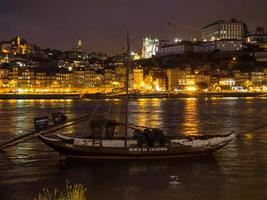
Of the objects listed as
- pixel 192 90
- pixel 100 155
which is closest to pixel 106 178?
pixel 100 155

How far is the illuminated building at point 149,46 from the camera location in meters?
182

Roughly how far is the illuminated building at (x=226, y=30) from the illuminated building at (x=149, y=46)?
20.6 metres

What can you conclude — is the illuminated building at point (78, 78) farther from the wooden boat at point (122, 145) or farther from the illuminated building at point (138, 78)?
the wooden boat at point (122, 145)

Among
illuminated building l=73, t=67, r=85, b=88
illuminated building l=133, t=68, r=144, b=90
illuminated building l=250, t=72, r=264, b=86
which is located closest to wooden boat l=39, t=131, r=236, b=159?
illuminated building l=73, t=67, r=85, b=88

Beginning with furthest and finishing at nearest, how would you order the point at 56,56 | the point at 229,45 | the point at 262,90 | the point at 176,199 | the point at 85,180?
1. the point at 56,56
2. the point at 229,45
3. the point at 262,90
4. the point at 85,180
5. the point at 176,199

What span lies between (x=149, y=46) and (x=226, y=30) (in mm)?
31745

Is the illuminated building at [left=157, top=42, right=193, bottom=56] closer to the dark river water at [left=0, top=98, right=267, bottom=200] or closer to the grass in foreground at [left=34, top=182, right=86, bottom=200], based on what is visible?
the dark river water at [left=0, top=98, right=267, bottom=200]

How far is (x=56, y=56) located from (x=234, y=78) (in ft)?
267

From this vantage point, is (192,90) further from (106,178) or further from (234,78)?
(106,178)

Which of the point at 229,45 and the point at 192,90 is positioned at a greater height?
the point at 229,45

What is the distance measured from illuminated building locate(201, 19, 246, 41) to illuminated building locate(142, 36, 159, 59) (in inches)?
813

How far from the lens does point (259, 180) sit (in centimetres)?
1620

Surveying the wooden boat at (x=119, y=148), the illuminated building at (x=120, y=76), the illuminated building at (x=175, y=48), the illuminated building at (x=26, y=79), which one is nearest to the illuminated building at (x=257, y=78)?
the illuminated building at (x=175, y=48)

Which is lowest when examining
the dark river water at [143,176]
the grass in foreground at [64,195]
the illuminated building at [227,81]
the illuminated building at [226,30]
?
the dark river water at [143,176]
